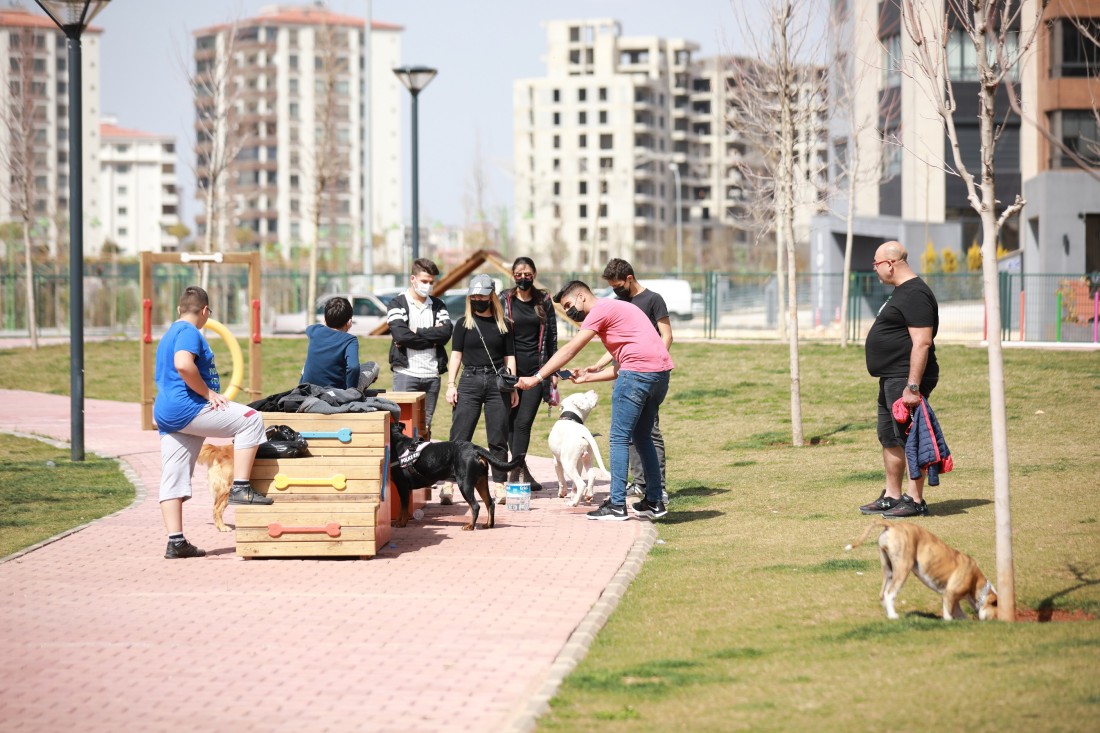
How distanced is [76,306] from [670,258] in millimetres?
98557

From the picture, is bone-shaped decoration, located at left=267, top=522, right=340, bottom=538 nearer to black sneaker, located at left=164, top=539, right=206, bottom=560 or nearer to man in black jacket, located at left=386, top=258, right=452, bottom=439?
black sneaker, located at left=164, top=539, right=206, bottom=560

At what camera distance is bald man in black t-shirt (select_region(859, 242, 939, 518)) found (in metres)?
9.55

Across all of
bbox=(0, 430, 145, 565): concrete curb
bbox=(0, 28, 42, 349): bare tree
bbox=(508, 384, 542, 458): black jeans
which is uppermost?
bbox=(0, 28, 42, 349): bare tree

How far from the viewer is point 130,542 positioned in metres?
9.75

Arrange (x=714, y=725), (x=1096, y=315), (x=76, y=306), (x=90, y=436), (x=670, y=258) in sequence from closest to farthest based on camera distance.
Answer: (x=714, y=725)
(x=76, y=306)
(x=90, y=436)
(x=1096, y=315)
(x=670, y=258)

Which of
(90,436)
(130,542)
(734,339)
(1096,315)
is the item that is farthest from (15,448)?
(1096,315)

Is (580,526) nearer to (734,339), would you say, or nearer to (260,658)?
(260,658)

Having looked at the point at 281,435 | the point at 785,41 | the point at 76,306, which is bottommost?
the point at 281,435

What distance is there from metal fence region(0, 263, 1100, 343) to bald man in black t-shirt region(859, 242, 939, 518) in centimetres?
1505

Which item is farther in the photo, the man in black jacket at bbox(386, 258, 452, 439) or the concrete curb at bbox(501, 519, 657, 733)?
the man in black jacket at bbox(386, 258, 452, 439)

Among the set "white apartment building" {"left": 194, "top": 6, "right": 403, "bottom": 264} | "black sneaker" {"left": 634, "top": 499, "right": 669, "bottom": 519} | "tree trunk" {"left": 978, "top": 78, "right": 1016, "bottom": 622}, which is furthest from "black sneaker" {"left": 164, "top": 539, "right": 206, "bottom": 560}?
"white apartment building" {"left": 194, "top": 6, "right": 403, "bottom": 264}

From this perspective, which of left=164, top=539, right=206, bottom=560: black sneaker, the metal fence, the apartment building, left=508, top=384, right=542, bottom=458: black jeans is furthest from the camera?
the apartment building

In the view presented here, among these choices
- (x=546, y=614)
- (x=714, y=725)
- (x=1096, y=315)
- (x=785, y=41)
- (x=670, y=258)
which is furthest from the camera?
(x=670, y=258)

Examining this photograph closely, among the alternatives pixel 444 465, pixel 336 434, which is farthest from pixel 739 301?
pixel 336 434
